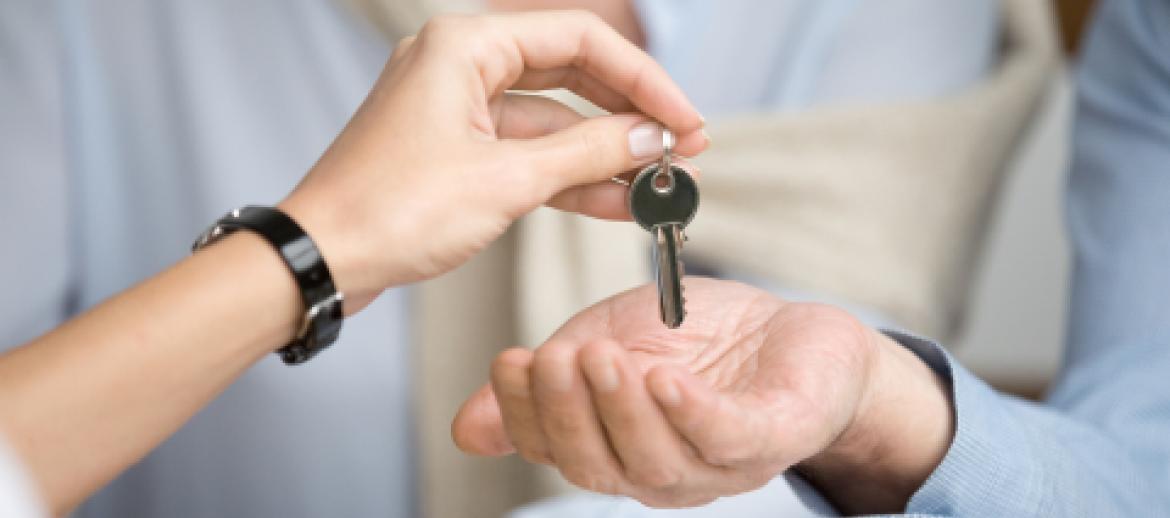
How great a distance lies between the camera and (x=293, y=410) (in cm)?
100

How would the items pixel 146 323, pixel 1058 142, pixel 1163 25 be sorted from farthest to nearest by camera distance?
pixel 1058 142 → pixel 1163 25 → pixel 146 323

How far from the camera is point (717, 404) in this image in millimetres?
418

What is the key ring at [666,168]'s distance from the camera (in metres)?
0.56

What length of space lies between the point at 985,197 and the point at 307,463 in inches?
28.5

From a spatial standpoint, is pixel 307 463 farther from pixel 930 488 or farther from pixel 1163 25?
pixel 1163 25

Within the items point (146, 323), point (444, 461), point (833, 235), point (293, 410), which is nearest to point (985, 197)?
point (833, 235)

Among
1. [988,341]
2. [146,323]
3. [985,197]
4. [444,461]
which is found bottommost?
[988,341]

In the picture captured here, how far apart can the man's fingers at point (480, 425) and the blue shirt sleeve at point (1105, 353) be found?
0.74 ft

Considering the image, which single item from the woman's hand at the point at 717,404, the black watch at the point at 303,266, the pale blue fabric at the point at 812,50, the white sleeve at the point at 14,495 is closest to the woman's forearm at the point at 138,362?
the black watch at the point at 303,266

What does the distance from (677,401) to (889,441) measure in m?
0.20

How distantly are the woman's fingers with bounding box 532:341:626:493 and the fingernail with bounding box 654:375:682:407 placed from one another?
33mm

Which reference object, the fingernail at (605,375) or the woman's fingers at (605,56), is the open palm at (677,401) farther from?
the woman's fingers at (605,56)

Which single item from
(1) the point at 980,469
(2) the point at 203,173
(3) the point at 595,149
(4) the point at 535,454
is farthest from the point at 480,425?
(2) the point at 203,173

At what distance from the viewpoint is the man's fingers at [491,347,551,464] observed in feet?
1.45
